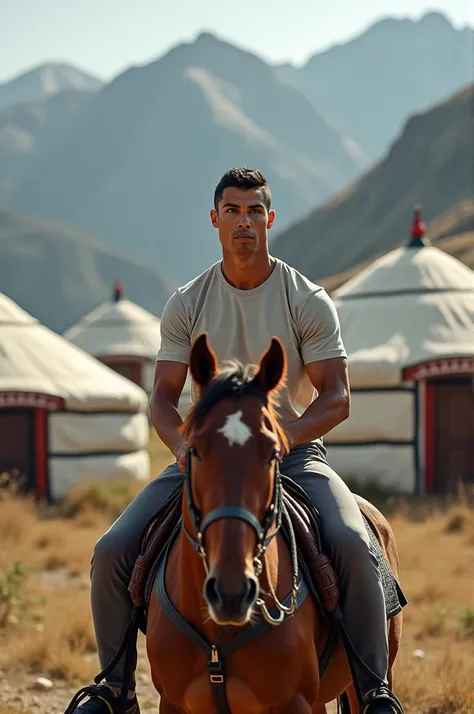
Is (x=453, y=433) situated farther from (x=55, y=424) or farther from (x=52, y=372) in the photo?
(x=52, y=372)

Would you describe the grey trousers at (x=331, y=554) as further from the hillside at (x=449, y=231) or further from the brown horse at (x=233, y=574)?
the hillside at (x=449, y=231)

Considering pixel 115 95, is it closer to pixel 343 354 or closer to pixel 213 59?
pixel 213 59

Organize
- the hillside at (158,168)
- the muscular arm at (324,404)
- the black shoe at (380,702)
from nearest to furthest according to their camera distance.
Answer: the muscular arm at (324,404)
the black shoe at (380,702)
the hillside at (158,168)

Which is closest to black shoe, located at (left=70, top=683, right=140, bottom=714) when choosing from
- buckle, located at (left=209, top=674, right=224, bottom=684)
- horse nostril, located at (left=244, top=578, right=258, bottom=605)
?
buckle, located at (left=209, top=674, right=224, bottom=684)

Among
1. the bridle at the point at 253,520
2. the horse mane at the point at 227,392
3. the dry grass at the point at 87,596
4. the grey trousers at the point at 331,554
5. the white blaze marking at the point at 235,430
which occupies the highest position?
the horse mane at the point at 227,392

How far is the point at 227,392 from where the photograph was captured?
274 cm

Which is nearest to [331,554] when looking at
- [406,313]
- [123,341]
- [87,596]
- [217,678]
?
[217,678]

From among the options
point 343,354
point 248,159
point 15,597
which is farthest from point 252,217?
point 248,159

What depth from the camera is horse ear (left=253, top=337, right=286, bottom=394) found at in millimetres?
2803

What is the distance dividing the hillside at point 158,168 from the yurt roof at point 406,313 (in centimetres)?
9264

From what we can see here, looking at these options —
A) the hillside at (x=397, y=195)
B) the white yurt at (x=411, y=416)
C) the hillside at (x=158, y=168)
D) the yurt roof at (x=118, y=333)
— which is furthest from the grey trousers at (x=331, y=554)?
the hillside at (x=158, y=168)

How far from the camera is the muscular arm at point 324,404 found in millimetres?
3125

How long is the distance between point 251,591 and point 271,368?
24.3 inches

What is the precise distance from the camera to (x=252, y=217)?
11.2ft
